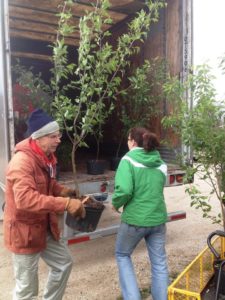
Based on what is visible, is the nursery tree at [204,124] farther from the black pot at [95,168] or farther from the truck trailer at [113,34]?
the black pot at [95,168]

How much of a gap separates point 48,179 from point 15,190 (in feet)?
1.40

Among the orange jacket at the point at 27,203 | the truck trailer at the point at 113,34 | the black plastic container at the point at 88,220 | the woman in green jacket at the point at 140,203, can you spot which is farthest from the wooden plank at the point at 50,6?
the black plastic container at the point at 88,220

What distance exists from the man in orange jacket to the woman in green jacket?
548mm

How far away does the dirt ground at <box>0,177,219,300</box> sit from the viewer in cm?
358

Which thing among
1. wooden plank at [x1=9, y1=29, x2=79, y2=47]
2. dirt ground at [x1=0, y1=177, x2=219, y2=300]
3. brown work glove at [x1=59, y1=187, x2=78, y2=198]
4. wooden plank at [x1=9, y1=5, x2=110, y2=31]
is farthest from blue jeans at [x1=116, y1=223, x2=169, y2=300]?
wooden plank at [x1=9, y1=29, x2=79, y2=47]

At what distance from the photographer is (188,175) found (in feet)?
11.4

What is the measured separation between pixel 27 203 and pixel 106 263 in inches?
88.7

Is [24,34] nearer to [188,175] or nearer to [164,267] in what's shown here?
[188,175]

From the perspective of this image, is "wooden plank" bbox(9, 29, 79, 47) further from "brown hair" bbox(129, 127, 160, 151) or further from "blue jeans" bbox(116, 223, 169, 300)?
"blue jeans" bbox(116, 223, 169, 300)

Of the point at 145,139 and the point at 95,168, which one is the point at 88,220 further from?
the point at 95,168

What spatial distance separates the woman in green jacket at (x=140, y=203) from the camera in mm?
3012

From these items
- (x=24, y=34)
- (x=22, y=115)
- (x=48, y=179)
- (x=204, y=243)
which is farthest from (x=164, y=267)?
(x=24, y=34)

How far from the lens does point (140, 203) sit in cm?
306

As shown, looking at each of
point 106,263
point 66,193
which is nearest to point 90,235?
point 106,263
